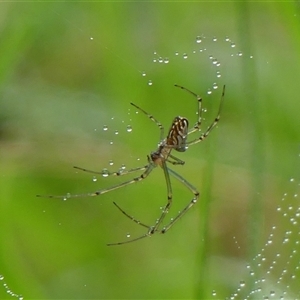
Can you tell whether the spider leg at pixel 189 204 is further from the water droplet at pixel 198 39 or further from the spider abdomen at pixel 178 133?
the water droplet at pixel 198 39

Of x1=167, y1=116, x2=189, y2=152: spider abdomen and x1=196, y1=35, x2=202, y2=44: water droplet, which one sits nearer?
x1=167, y1=116, x2=189, y2=152: spider abdomen

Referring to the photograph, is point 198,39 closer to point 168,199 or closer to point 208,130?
point 208,130

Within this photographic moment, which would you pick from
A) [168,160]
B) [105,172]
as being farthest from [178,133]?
[105,172]

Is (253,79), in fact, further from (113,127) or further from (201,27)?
(113,127)

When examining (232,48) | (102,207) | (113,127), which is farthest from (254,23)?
(102,207)

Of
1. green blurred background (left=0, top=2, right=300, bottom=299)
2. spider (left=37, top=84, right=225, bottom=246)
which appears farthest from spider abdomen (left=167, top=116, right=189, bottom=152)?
green blurred background (left=0, top=2, right=300, bottom=299)

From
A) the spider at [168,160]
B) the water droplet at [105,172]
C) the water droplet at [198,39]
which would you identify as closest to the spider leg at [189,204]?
the spider at [168,160]

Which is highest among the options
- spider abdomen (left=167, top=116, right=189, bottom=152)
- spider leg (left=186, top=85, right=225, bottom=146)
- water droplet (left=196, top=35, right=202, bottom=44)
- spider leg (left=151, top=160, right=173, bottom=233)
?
water droplet (left=196, top=35, right=202, bottom=44)

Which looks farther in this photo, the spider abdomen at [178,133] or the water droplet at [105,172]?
the water droplet at [105,172]

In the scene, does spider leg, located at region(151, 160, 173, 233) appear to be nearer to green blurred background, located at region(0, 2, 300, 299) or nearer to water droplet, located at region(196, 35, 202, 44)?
green blurred background, located at region(0, 2, 300, 299)
